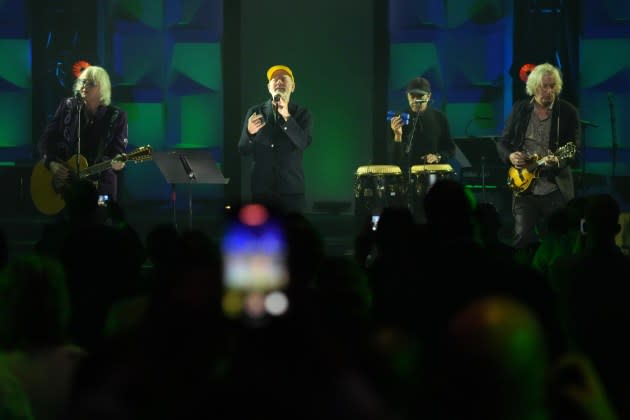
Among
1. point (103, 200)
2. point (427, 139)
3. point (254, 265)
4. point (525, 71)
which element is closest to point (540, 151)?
point (427, 139)

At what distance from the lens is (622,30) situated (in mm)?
14031

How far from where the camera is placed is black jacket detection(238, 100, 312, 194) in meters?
10.1

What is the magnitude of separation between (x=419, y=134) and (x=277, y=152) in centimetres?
185

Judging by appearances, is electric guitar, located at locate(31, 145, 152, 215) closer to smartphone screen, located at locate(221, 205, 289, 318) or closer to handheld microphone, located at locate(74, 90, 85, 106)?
handheld microphone, located at locate(74, 90, 85, 106)

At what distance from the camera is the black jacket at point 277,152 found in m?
10.1

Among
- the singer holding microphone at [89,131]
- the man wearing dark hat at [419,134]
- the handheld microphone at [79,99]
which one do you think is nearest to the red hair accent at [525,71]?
the man wearing dark hat at [419,134]

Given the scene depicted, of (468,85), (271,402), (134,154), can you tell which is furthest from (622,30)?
(271,402)

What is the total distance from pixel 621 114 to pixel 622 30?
117 centimetres

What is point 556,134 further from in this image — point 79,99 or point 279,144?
point 79,99

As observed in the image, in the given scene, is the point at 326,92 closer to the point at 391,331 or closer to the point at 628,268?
the point at 628,268

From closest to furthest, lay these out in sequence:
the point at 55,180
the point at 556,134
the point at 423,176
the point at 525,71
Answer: the point at 556,134 < the point at 55,180 < the point at 423,176 < the point at 525,71

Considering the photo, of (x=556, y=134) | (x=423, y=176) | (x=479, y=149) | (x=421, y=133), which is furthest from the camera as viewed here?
(x=479, y=149)

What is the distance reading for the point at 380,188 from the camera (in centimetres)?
1118

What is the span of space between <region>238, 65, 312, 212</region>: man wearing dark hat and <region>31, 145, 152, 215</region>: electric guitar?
107 centimetres
